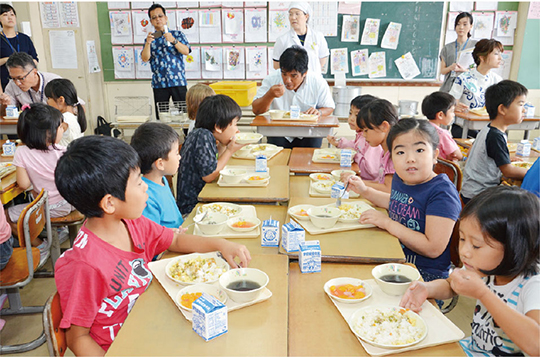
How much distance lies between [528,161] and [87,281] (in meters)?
3.23

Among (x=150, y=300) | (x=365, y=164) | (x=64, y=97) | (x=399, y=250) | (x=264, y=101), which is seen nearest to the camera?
(x=150, y=300)

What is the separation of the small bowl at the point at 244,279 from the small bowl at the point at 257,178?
106 centimetres

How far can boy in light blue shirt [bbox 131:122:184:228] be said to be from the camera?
1972 millimetres

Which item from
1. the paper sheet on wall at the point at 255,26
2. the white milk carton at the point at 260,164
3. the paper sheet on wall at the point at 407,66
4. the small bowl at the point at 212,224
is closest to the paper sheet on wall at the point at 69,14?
the paper sheet on wall at the point at 255,26

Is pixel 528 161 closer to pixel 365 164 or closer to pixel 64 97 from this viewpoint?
pixel 365 164

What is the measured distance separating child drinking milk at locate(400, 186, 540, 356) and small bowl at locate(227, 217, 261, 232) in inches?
29.6

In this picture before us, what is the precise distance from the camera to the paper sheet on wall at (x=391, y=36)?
610 centimetres

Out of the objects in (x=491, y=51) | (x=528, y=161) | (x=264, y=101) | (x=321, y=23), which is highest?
(x=321, y=23)

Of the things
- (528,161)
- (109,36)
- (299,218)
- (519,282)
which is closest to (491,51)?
(528,161)

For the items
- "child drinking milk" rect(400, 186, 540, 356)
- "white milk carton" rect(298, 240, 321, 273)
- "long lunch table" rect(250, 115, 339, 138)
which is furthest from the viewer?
"long lunch table" rect(250, 115, 339, 138)

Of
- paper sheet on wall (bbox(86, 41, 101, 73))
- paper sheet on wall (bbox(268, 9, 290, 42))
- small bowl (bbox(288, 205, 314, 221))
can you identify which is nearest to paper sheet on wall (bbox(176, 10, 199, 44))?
paper sheet on wall (bbox(268, 9, 290, 42))

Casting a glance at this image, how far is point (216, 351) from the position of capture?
41.6 inches

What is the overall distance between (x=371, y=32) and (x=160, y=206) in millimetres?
5193

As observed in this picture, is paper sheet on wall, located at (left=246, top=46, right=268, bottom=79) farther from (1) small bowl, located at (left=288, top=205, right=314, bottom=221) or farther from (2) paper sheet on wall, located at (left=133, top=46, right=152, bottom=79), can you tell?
(1) small bowl, located at (left=288, top=205, right=314, bottom=221)
